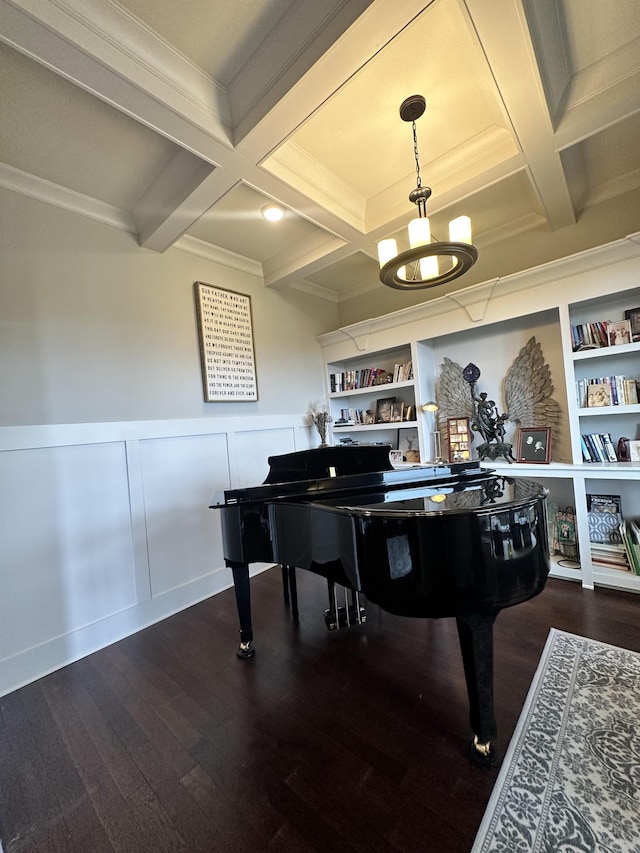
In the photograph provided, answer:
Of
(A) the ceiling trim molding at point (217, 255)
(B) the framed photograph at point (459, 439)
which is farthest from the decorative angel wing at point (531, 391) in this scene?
(A) the ceiling trim molding at point (217, 255)

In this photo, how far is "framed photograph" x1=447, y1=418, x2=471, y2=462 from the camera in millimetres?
3027

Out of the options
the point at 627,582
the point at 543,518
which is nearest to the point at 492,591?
the point at 543,518

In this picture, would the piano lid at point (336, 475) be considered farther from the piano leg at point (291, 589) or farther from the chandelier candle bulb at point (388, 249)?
the chandelier candle bulb at point (388, 249)

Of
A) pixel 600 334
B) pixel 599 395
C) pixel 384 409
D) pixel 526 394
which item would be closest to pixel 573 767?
pixel 599 395

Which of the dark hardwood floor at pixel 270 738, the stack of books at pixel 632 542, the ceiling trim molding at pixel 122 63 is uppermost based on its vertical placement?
the ceiling trim molding at pixel 122 63

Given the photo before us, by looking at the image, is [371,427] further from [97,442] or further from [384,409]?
[97,442]

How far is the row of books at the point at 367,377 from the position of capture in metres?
3.39

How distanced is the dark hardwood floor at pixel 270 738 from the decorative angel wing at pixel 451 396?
1631 mm

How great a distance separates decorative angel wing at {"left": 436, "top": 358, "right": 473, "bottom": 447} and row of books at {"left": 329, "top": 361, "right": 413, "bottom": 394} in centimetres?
33

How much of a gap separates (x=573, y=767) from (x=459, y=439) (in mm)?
2244

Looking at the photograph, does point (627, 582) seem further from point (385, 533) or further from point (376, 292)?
point (376, 292)

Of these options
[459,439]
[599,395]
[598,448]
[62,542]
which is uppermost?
[599,395]

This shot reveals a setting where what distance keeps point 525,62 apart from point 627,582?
2.89 m

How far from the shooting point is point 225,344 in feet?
9.50
